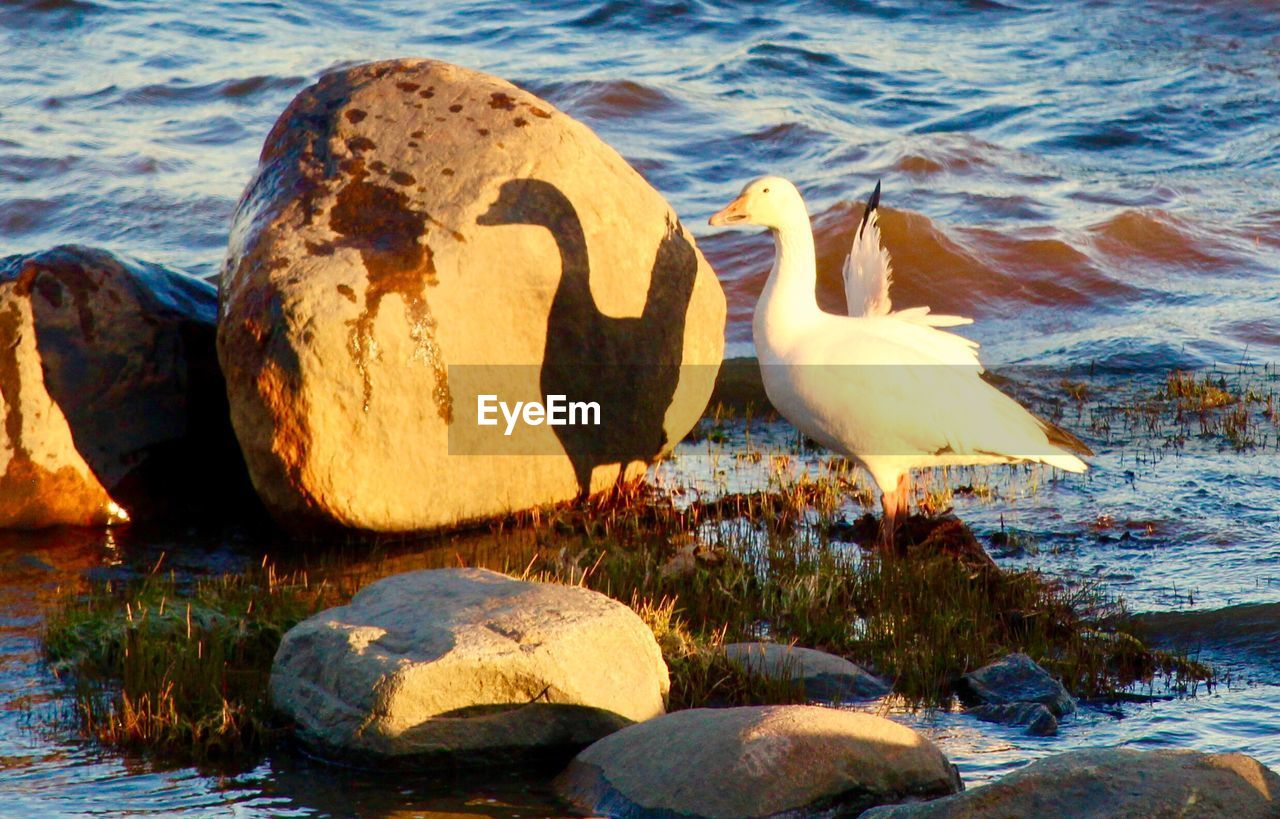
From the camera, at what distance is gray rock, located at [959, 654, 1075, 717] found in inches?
226

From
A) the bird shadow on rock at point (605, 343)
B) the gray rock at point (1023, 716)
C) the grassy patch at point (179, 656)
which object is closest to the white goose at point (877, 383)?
the bird shadow on rock at point (605, 343)

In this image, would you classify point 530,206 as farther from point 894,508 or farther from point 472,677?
point 472,677

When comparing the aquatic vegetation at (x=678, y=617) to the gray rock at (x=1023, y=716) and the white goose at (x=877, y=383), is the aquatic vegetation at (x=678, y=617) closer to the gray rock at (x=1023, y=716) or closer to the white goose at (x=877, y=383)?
the gray rock at (x=1023, y=716)

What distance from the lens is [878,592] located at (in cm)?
702

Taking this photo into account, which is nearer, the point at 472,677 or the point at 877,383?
the point at 472,677

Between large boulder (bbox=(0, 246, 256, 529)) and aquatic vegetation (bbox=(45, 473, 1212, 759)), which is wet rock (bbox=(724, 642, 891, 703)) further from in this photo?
large boulder (bbox=(0, 246, 256, 529))

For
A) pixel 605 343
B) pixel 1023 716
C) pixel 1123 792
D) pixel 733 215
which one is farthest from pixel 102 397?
pixel 1123 792

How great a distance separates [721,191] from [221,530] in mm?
9714

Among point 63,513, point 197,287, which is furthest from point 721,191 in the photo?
point 63,513

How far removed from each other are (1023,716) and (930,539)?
2.12 metres

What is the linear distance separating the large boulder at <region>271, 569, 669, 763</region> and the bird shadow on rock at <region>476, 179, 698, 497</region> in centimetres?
290

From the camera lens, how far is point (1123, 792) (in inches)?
168

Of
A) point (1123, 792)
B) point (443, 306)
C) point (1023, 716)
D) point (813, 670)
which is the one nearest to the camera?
point (1123, 792)

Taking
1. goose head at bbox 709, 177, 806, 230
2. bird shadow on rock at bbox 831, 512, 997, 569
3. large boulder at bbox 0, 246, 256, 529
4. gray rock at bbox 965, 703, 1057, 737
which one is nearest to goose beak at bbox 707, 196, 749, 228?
goose head at bbox 709, 177, 806, 230
